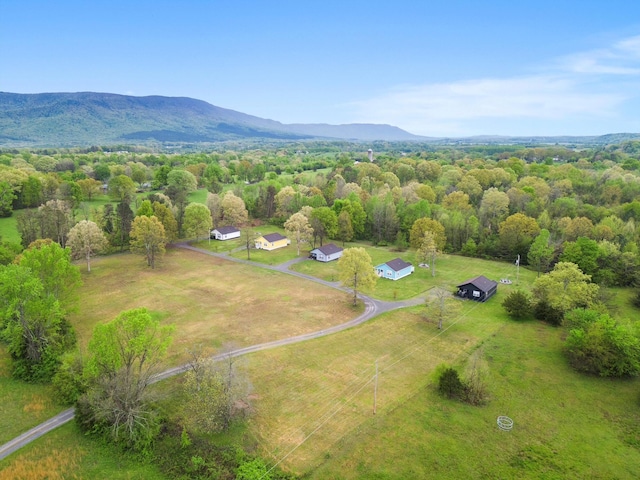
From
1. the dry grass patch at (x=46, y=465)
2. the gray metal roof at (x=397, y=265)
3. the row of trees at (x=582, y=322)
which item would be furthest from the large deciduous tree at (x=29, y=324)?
the row of trees at (x=582, y=322)

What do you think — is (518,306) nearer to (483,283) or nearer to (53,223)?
(483,283)

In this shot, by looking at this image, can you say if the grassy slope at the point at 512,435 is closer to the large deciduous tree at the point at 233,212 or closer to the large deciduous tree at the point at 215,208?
the large deciduous tree at the point at 233,212

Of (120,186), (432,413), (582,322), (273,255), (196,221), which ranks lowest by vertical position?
(273,255)

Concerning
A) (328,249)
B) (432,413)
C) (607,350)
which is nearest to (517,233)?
(328,249)

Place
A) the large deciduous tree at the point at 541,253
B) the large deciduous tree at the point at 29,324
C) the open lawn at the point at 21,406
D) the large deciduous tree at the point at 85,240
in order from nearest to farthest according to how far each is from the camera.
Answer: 1. the open lawn at the point at 21,406
2. the large deciduous tree at the point at 29,324
3. the large deciduous tree at the point at 541,253
4. the large deciduous tree at the point at 85,240

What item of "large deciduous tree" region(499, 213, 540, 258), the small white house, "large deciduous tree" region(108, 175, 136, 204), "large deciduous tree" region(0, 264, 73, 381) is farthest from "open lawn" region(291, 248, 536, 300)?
"large deciduous tree" region(108, 175, 136, 204)

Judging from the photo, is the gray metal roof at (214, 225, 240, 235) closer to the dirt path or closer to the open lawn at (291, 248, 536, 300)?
the dirt path

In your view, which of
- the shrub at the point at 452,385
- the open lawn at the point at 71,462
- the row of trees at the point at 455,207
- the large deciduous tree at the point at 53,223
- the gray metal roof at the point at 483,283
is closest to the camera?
the open lawn at the point at 71,462
